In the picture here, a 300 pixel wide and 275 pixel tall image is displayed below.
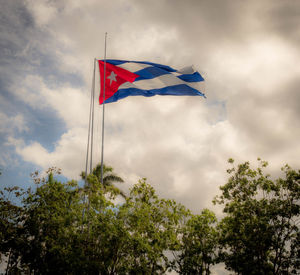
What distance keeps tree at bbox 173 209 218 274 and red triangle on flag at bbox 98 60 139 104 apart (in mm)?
11080

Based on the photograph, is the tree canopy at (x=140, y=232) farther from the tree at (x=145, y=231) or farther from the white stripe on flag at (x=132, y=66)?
the white stripe on flag at (x=132, y=66)

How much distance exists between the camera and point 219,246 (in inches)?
754

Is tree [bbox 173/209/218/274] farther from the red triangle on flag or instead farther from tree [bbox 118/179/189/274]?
the red triangle on flag

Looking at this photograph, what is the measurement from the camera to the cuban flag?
15758mm

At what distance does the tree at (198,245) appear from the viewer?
18781mm

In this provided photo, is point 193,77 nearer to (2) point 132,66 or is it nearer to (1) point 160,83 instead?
(1) point 160,83

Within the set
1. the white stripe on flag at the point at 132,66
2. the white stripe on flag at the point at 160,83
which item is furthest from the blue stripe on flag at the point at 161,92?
the white stripe on flag at the point at 132,66

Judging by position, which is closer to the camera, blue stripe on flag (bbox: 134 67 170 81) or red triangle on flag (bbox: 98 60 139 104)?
red triangle on flag (bbox: 98 60 139 104)

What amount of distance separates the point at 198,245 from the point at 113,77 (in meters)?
13.3

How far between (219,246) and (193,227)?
2.35 meters

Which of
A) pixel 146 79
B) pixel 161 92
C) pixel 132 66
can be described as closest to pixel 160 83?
pixel 161 92

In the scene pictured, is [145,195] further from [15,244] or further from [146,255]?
[15,244]

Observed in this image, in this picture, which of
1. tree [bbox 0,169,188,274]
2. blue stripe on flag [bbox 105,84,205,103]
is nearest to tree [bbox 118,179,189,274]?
tree [bbox 0,169,188,274]

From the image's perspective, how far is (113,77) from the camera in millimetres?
15836
